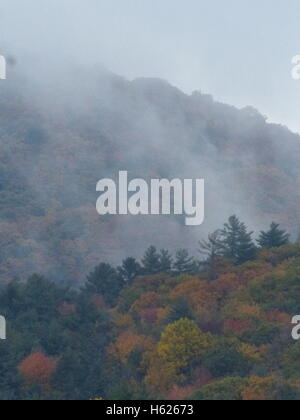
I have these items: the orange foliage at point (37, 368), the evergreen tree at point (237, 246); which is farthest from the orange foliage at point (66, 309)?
the evergreen tree at point (237, 246)

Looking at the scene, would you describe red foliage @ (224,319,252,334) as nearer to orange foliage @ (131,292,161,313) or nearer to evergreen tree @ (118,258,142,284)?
orange foliage @ (131,292,161,313)

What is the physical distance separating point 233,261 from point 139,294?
5.40 meters

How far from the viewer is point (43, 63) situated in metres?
135

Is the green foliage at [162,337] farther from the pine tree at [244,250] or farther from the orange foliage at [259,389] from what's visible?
the pine tree at [244,250]

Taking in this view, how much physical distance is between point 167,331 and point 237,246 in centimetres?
1476

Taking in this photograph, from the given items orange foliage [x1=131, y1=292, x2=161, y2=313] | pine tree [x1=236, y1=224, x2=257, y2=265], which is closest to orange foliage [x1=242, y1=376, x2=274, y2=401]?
orange foliage [x1=131, y1=292, x2=161, y2=313]

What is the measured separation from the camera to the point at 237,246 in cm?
5009

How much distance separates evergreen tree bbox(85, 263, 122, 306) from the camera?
49.3m

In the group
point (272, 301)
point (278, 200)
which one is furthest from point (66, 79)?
point (272, 301)

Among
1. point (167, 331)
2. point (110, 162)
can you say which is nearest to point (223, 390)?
point (167, 331)

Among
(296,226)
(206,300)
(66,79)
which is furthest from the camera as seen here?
(66,79)

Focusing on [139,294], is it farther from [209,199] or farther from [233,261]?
[209,199]

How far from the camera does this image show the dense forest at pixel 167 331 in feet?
106

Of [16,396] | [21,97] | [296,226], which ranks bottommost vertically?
[16,396]
